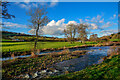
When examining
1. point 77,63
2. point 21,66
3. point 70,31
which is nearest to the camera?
point 21,66

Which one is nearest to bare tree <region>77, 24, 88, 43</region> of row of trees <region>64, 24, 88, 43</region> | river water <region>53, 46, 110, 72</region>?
row of trees <region>64, 24, 88, 43</region>

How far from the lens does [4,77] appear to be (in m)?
8.45

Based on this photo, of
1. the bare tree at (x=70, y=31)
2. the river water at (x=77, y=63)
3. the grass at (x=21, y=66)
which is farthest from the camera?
the bare tree at (x=70, y=31)

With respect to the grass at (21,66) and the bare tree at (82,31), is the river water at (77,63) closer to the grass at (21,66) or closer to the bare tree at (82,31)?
the grass at (21,66)

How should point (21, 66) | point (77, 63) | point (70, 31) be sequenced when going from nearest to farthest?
point (21, 66) < point (77, 63) < point (70, 31)

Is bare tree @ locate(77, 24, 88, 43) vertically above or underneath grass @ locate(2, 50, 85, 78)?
above

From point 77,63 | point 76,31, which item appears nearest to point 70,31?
point 76,31

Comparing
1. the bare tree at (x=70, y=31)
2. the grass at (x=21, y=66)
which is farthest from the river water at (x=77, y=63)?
the bare tree at (x=70, y=31)

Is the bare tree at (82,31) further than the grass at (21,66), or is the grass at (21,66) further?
the bare tree at (82,31)

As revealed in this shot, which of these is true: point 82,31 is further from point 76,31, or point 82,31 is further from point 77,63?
point 77,63

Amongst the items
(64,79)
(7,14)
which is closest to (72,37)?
(7,14)

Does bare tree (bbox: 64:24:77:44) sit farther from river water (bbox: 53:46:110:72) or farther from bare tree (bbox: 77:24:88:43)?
river water (bbox: 53:46:110:72)

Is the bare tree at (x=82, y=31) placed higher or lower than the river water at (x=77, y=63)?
higher

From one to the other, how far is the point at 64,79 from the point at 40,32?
1491cm
